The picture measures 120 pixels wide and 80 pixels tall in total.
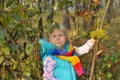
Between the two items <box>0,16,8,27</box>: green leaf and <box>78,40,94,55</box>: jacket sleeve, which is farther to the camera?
<box>78,40,94,55</box>: jacket sleeve

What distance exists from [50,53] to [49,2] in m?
0.77

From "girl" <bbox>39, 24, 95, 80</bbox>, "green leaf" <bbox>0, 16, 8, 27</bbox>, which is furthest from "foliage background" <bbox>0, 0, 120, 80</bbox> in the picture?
"green leaf" <bbox>0, 16, 8, 27</bbox>

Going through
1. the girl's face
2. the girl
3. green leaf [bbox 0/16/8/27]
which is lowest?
the girl

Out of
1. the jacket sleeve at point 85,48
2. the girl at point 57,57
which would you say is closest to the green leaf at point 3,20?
the girl at point 57,57

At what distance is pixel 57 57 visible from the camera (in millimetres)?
3762

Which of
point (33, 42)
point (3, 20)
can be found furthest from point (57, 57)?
point (3, 20)

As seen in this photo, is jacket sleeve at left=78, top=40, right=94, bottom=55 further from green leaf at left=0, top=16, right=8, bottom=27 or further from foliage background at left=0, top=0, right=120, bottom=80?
green leaf at left=0, top=16, right=8, bottom=27

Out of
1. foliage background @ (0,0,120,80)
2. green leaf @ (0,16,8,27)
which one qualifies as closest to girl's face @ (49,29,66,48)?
foliage background @ (0,0,120,80)

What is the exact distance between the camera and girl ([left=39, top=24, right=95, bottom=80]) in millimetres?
3666

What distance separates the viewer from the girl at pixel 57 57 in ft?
12.0

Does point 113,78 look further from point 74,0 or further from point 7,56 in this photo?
point 7,56

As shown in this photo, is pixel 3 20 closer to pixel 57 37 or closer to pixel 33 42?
pixel 57 37

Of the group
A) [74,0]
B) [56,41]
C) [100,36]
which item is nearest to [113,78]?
[74,0]

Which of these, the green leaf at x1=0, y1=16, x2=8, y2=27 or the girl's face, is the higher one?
the green leaf at x1=0, y1=16, x2=8, y2=27
